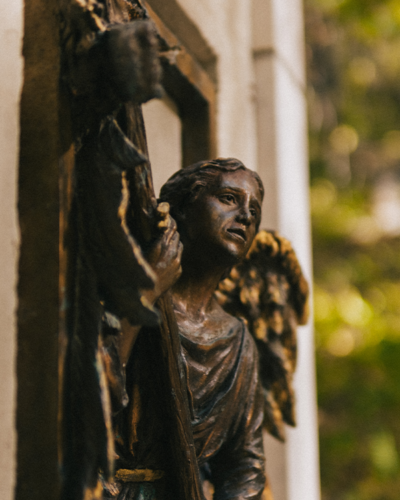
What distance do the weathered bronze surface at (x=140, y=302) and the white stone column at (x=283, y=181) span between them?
85cm

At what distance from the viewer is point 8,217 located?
106 centimetres

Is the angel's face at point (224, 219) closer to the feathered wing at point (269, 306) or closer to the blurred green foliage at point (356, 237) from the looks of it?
the feathered wing at point (269, 306)

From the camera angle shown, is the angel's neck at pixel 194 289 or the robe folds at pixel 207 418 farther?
the angel's neck at pixel 194 289

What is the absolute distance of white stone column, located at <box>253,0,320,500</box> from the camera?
2193 mm

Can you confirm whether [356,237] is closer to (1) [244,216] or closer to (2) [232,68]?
(2) [232,68]

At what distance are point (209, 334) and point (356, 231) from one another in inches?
235

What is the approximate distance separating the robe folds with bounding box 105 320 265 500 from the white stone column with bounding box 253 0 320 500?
0.80 meters

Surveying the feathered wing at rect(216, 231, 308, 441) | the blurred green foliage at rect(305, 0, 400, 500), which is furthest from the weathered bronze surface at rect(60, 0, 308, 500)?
the blurred green foliage at rect(305, 0, 400, 500)

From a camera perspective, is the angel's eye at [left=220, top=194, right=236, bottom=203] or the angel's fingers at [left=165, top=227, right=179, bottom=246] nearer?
the angel's fingers at [left=165, top=227, right=179, bottom=246]

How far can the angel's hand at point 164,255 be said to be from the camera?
3.47 ft

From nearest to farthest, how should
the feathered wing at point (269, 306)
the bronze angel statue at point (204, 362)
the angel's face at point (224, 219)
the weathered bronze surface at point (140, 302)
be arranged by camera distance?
the weathered bronze surface at point (140, 302), the bronze angel statue at point (204, 362), the angel's face at point (224, 219), the feathered wing at point (269, 306)

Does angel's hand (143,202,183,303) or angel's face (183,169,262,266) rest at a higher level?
angel's face (183,169,262,266)

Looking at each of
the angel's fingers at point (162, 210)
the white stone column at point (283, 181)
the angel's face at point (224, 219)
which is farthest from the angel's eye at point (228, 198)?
the white stone column at point (283, 181)

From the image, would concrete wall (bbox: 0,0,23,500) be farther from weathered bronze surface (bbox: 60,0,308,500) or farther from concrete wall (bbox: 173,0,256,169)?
concrete wall (bbox: 173,0,256,169)
